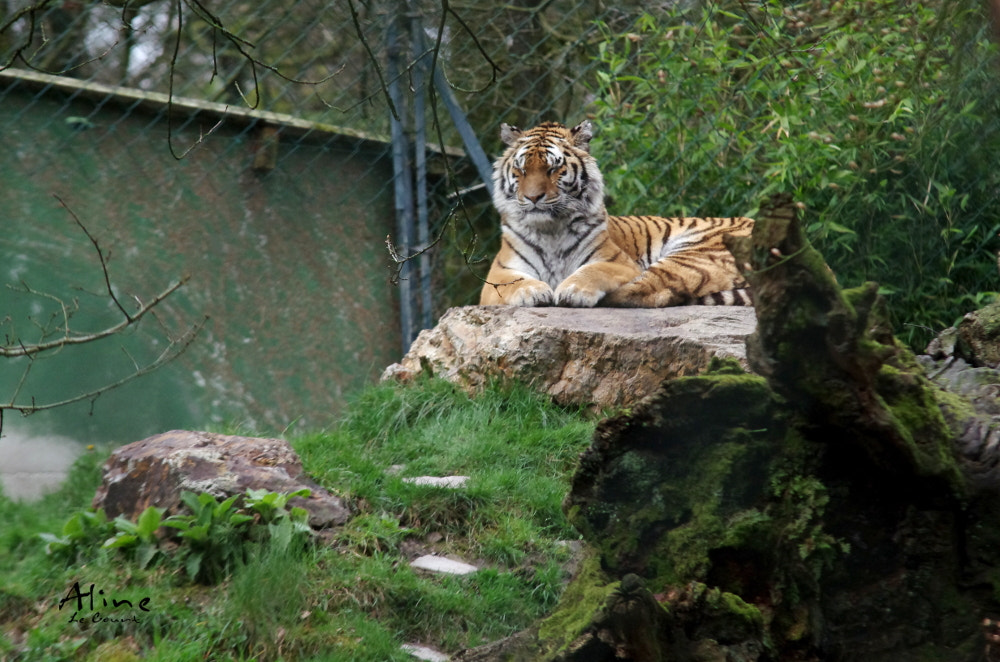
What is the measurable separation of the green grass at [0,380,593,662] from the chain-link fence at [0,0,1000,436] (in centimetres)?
198

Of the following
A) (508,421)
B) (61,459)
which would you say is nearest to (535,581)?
(508,421)

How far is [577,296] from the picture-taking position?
6332 mm

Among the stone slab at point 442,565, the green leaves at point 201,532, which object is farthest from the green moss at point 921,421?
the green leaves at point 201,532

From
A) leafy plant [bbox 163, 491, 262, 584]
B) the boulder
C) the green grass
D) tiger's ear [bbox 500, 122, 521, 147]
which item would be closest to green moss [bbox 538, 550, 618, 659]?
the green grass

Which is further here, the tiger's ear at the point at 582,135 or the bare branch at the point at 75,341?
the tiger's ear at the point at 582,135

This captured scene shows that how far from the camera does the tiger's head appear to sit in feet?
22.7

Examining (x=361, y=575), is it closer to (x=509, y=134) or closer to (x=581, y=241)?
(x=581, y=241)

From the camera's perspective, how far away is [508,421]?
17.0 ft

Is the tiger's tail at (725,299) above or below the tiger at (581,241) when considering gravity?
below

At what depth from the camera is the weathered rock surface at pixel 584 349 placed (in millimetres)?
5266

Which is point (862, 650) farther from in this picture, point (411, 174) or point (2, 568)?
point (411, 174)

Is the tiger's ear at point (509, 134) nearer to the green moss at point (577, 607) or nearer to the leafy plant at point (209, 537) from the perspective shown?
the leafy plant at point (209, 537)

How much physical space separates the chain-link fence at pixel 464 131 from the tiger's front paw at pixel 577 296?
36.3 inches

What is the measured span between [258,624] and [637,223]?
4759mm
